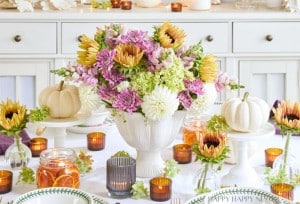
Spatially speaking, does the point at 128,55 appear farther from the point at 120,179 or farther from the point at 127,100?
the point at 120,179

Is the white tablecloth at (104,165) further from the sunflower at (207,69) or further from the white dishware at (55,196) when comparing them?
the sunflower at (207,69)

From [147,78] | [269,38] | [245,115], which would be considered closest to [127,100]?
[147,78]

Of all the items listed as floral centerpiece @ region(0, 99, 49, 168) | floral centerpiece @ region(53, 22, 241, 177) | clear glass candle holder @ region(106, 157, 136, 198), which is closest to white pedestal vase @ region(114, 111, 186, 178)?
floral centerpiece @ region(53, 22, 241, 177)

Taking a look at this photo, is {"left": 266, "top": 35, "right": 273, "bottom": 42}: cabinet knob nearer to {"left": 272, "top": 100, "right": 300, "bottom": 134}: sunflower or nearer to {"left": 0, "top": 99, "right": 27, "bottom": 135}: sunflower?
{"left": 272, "top": 100, "right": 300, "bottom": 134}: sunflower

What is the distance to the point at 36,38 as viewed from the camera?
337 cm

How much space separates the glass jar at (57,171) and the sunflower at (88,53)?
0.23 meters

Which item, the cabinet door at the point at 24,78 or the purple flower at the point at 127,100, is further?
the cabinet door at the point at 24,78

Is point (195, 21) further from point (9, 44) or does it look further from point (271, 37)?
point (9, 44)

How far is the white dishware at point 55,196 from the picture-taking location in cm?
144

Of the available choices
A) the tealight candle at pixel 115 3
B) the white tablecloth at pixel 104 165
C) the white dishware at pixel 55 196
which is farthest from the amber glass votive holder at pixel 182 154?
the tealight candle at pixel 115 3

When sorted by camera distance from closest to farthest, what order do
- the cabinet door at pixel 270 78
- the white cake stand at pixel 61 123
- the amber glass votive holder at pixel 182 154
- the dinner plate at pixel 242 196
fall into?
the dinner plate at pixel 242 196 < the white cake stand at pixel 61 123 < the amber glass votive holder at pixel 182 154 < the cabinet door at pixel 270 78

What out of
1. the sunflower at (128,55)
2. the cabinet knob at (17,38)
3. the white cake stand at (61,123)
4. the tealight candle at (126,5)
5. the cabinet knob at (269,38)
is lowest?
the white cake stand at (61,123)

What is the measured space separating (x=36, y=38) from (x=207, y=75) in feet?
6.05

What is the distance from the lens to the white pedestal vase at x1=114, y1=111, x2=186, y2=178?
5.50 feet
